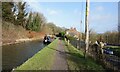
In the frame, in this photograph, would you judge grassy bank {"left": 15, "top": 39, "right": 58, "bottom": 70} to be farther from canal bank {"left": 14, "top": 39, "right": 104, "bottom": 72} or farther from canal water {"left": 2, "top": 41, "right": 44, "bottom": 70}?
canal water {"left": 2, "top": 41, "right": 44, "bottom": 70}

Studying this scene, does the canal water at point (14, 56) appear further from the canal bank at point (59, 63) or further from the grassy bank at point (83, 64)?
the grassy bank at point (83, 64)

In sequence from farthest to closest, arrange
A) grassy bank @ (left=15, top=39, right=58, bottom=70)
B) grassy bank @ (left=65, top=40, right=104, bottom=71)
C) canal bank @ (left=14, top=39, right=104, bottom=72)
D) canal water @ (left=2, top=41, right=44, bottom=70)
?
1. canal water @ (left=2, top=41, right=44, bottom=70)
2. grassy bank @ (left=65, top=40, right=104, bottom=71)
3. canal bank @ (left=14, top=39, right=104, bottom=72)
4. grassy bank @ (left=15, top=39, right=58, bottom=70)

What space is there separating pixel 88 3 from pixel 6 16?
48.0 meters

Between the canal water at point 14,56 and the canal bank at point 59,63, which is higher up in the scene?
the canal bank at point 59,63

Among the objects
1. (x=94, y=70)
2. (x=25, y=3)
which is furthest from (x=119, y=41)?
(x=25, y=3)

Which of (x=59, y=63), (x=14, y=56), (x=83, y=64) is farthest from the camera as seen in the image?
(x=14, y=56)

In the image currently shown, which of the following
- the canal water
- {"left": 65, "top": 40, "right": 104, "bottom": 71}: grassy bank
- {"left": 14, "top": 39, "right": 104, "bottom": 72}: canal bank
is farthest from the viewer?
the canal water

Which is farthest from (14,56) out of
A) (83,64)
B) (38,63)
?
(83,64)

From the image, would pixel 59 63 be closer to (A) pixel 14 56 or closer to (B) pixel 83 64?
(B) pixel 83 64

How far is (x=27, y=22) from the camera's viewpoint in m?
100

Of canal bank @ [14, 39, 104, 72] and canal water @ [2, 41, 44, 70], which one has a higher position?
canal bank @ [14, 39, 104, 72]

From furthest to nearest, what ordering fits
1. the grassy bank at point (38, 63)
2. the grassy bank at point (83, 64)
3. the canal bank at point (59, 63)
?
the grassy bank at point (83, 64), the canal bank at point (59, 63), the grassy bank at point (38, 63)

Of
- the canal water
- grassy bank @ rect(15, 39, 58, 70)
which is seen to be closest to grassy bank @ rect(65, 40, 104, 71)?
grassy bank @ rect(15, 39, 58, 70)

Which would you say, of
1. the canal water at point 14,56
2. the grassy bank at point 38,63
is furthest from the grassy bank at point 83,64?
the canal water at point 14,56
